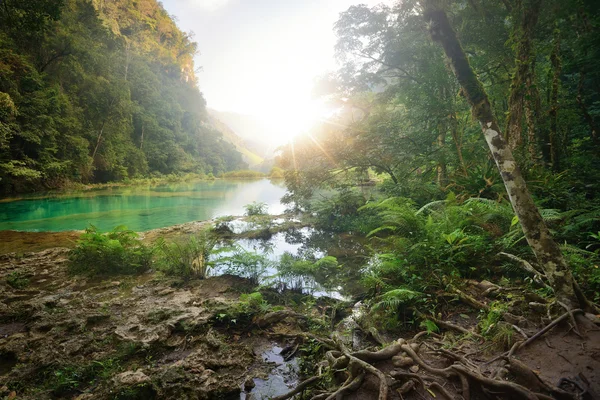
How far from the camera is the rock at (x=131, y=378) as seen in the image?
2.68 m

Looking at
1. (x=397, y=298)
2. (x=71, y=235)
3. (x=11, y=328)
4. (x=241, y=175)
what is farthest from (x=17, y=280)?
(x=241, y=175)

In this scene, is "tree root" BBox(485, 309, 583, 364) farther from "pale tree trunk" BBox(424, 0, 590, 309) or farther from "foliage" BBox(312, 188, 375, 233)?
"foliage" BBox(312, 188, 375, 233)

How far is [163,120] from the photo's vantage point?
52844 millimetres

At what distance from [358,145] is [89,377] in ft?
36.8

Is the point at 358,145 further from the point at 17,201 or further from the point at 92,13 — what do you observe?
the point at 92,13

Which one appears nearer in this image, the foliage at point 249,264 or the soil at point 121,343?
the soil at point 121,343

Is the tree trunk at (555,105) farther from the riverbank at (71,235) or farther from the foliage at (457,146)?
the riverbank at (71,235)

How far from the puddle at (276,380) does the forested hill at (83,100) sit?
911 cm

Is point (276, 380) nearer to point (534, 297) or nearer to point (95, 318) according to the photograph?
point (95, 318)

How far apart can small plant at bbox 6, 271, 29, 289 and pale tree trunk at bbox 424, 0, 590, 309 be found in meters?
8.47

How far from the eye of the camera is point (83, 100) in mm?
29969

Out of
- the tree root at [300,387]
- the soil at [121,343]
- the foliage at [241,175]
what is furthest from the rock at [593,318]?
the foliage at [241,175]

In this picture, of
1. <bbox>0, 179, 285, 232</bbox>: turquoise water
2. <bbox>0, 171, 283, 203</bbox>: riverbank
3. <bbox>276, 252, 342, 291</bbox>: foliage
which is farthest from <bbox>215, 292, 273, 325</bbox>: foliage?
<bbox>0, 171, 283, 203</bbox>: riverbank

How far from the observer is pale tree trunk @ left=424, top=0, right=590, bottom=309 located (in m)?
2.68
